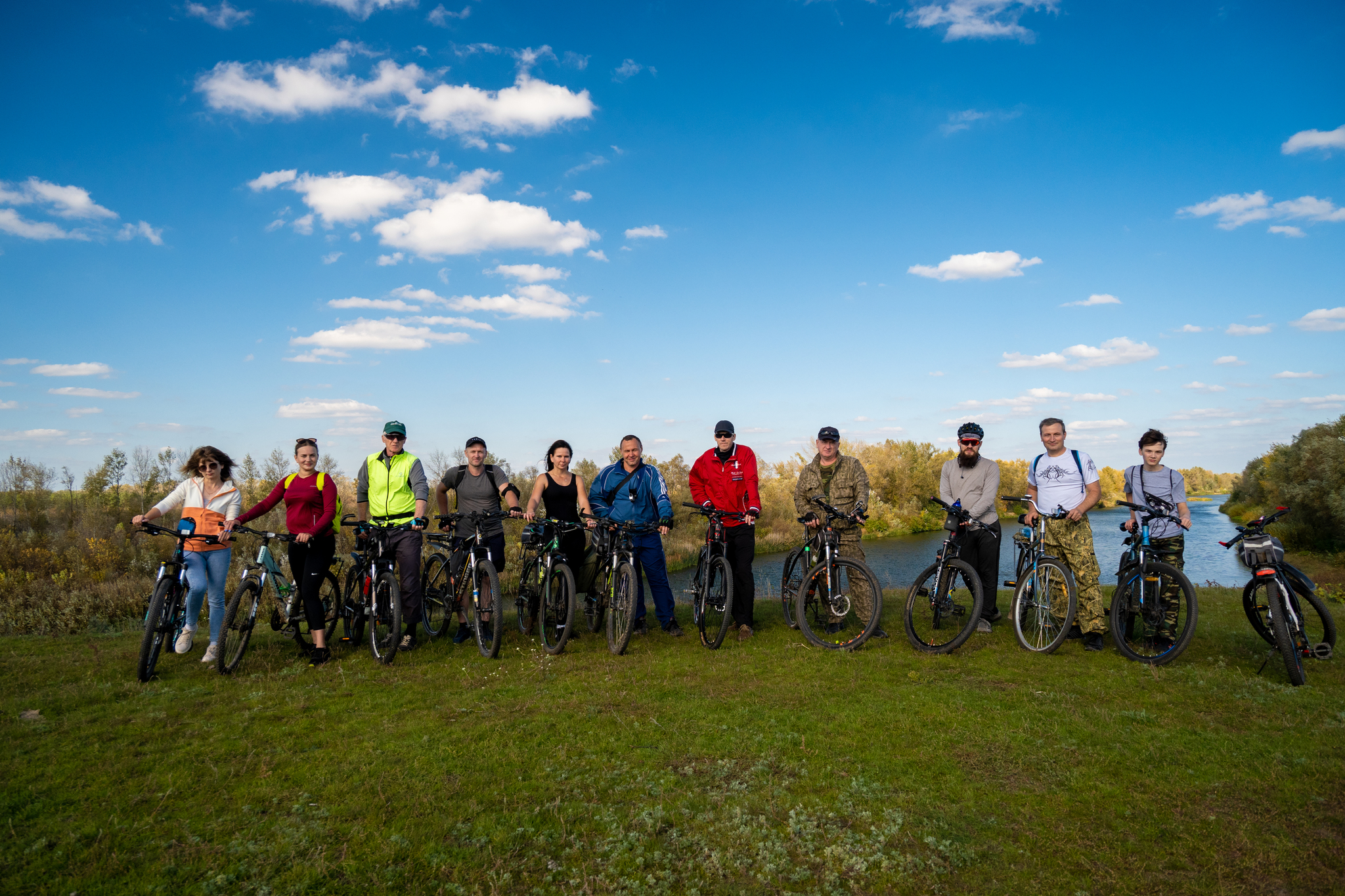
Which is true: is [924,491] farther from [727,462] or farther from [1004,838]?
[1004,838]

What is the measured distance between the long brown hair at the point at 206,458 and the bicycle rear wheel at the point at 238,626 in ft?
3.28

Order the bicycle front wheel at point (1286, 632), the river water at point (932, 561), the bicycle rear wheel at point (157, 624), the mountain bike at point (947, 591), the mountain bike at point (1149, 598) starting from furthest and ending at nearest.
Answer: the river water at point (932, 561)
the mountain bike at point (947, 591)
the mountain bike at point (1149, 598)
the bicycle rear wheel at point (157, 624)
the bicycle front wheel at point (1286, 632)

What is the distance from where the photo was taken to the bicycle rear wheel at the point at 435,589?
6.96 meters

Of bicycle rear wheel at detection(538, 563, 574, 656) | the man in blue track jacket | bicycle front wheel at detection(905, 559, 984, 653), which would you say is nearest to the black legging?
bicycle rear wheel at detection(538, 563, 574, 656)

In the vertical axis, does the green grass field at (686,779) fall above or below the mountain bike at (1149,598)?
below

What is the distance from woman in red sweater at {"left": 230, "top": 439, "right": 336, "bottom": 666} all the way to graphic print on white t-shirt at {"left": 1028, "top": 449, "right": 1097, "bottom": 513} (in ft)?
20.0

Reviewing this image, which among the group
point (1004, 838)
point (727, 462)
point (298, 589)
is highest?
point (727, 462)

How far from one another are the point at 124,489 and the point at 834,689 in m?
22.1

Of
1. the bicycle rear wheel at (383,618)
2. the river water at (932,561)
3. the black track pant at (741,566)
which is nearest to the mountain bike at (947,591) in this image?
the black track pant at (741,566)

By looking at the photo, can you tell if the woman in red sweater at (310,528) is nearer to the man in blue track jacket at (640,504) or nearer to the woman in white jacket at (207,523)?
the woman in white jacket at (207,523)

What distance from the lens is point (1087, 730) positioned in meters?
4.03

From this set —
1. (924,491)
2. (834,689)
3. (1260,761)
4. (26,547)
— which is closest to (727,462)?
(834,689)

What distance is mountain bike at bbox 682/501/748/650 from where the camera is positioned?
6301mm

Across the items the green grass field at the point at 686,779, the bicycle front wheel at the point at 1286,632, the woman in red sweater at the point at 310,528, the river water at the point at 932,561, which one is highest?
the woman in red sweater at the point at 310,528
